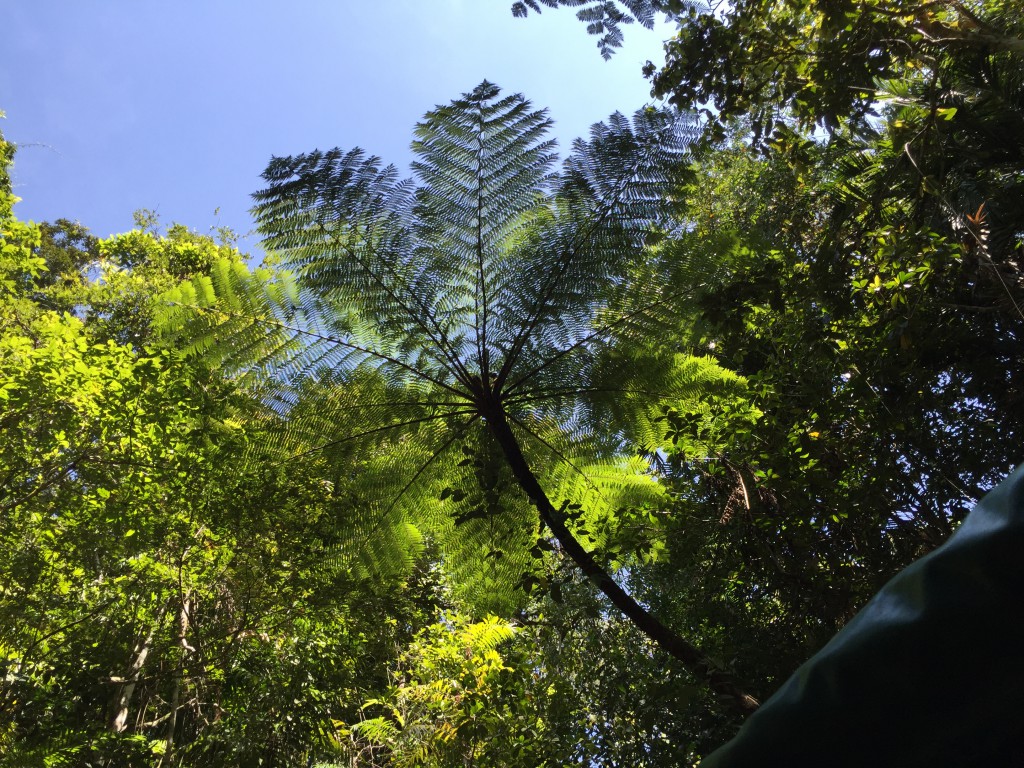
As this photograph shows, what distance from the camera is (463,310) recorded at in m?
3.01

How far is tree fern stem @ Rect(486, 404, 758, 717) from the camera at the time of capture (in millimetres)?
2195

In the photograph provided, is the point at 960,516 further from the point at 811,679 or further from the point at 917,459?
the point at 811,679

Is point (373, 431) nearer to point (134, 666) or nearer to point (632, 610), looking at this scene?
point (632, 610)

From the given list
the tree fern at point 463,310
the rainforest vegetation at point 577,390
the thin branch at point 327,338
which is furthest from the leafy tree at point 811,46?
the thin branch at point 327,338

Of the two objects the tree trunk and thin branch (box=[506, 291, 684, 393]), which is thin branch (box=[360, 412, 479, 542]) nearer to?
thin branch (box=[506, 291, 684, 393])

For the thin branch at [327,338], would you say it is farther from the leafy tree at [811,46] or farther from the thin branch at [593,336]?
the leafy tree at [811,46]

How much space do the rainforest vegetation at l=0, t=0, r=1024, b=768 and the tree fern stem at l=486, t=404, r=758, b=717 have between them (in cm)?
2

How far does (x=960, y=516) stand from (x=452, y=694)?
4076mm

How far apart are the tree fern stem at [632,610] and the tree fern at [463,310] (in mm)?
204

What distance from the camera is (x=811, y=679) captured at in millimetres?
438

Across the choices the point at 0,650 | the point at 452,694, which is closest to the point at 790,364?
the point at 452,694

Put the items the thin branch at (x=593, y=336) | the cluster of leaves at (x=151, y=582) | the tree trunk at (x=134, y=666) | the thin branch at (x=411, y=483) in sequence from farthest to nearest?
the tree trunk at (x=134, y=666) → the cluster of leaves at (x=151, y=582) → the thin branch at (x=411, y=483) → the thin branch at (x=593, y=336)

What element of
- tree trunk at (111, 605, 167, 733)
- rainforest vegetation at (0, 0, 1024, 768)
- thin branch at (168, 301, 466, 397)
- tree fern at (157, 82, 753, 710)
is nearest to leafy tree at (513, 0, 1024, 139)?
rainforest vegetation at (0, 0, 1024, 768)

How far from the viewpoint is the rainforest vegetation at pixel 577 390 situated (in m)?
2.85
